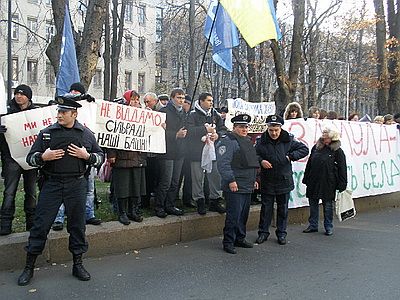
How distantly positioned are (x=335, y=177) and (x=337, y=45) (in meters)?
36.1

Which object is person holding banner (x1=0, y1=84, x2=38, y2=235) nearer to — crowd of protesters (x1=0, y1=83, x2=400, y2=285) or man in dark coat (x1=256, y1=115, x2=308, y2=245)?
crowd of protesters (x1=0, y1=83, x2=400, y2=285)

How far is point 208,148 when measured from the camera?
26.2 feet

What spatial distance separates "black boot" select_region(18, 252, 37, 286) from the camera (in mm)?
5578

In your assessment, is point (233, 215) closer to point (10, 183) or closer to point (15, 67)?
point (10, 183)

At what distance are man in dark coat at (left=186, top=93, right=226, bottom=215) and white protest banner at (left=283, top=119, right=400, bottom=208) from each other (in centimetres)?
185

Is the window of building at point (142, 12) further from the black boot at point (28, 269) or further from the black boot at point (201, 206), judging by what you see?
the black boot at point (28, 269)

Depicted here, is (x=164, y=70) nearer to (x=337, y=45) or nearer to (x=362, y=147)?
(x=337, y=45)

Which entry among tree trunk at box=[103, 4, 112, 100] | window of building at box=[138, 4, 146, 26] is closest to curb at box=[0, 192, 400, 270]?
tree trunk at box=[103, 4, 112, 100]

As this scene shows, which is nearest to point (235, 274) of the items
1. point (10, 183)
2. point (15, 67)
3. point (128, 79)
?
point (10, 183)

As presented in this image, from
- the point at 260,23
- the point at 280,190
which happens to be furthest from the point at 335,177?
the point at 260,23

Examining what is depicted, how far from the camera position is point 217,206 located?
8.36 m

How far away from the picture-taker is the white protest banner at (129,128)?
708 centimetres

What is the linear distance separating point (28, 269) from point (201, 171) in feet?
11.2

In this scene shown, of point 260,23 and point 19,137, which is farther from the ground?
point 260,23
